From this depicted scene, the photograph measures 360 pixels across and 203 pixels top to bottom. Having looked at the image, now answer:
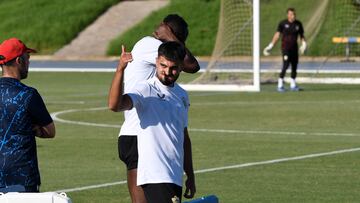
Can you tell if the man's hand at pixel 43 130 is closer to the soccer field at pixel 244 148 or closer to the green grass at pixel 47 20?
the soccer field at pixel 244 148

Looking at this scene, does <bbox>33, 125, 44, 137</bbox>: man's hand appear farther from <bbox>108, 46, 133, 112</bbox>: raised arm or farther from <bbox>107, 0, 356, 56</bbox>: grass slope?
<bbox>107, 0, 356, 56</bbox>: grass slope

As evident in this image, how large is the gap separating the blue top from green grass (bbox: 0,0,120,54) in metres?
51.4

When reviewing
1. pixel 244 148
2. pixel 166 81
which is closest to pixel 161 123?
pixel 166 81

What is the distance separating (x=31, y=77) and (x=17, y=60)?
104 feet

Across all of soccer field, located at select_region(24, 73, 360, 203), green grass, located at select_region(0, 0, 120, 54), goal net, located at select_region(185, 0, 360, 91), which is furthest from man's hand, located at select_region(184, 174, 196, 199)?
green grass, located at select_region(0, 0, 120, 54)

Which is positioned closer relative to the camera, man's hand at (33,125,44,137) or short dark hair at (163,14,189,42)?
man's hand at (33,125,44,137)

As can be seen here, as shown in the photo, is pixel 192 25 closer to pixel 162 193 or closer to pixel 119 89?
pixel 162 193

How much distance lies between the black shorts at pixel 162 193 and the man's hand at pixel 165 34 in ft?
5.80

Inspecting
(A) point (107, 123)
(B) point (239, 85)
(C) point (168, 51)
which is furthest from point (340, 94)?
(C) point (168, 51)

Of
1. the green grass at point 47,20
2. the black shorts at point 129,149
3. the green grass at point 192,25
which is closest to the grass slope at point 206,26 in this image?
the green grass at point 192,25

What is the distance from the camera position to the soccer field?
13.8m

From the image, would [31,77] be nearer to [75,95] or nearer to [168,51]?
[75,95]

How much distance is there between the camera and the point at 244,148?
17.9 metres

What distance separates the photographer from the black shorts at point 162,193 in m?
8.54
